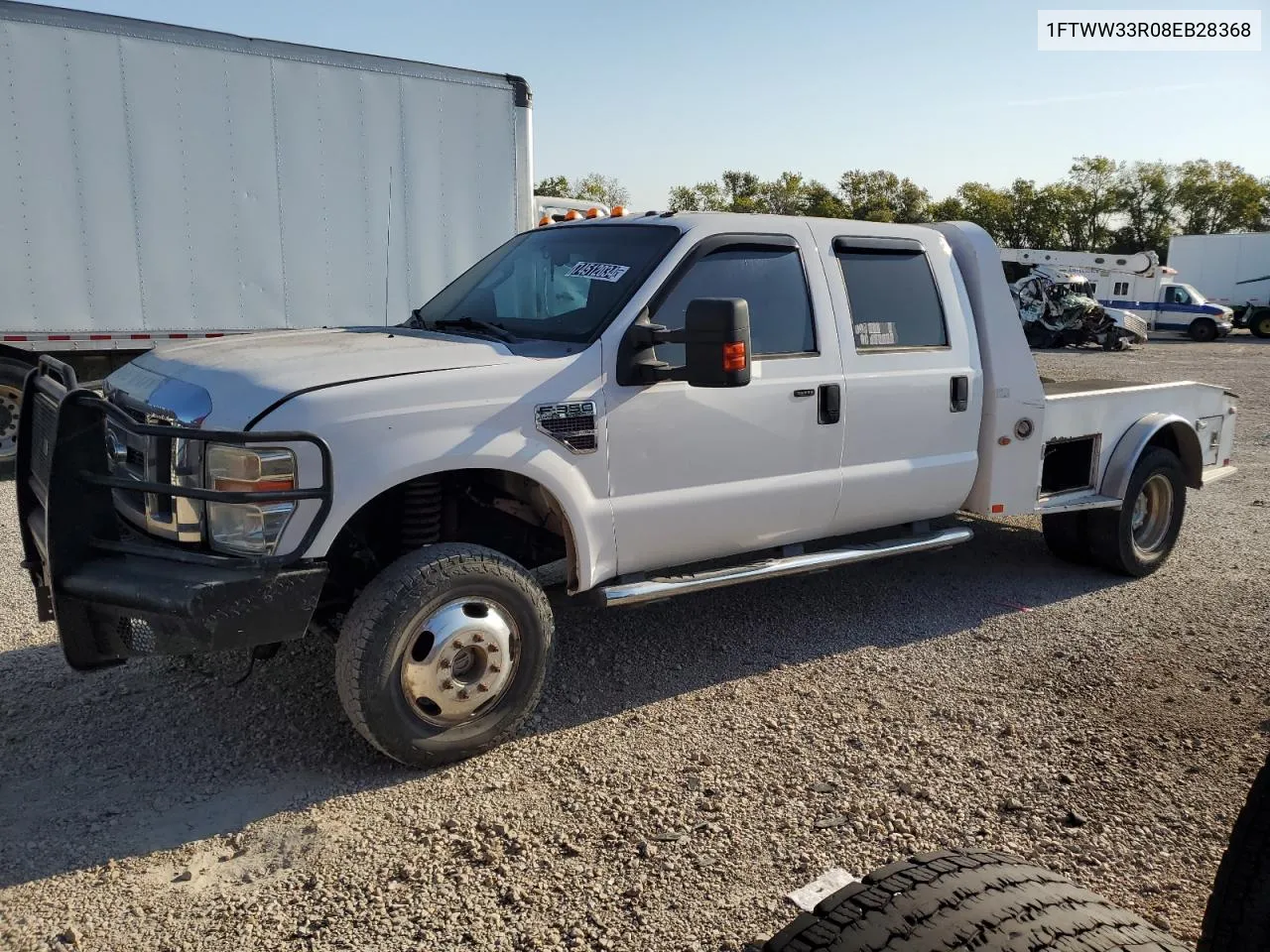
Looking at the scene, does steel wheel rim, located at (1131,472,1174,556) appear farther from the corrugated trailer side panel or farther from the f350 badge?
the corrugated trailer side panel

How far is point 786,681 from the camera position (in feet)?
14.5

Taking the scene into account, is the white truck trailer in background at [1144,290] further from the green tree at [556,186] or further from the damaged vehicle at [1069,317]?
the green tree at [556,186]

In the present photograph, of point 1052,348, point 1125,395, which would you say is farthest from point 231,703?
point 1052,348

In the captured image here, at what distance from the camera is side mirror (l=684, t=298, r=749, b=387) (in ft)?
11.9

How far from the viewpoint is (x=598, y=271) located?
14.2 ft

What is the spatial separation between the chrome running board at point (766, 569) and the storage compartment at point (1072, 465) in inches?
38.3

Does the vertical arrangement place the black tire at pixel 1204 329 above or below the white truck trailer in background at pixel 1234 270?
below

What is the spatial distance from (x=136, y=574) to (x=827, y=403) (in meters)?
2.84

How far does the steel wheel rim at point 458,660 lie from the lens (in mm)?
3508

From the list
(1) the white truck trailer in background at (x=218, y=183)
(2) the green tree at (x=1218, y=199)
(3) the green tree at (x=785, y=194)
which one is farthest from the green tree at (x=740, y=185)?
(1) the white truck trailer in background at (x=218, y=183)

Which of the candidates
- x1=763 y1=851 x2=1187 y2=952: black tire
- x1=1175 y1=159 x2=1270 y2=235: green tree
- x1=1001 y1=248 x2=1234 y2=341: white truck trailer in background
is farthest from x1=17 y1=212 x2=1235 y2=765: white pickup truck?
x1=1175 y1=159 x2=1270 y2=235: green tree

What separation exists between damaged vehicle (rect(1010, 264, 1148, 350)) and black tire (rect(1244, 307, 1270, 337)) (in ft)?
32.6

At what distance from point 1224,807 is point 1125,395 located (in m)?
3.03

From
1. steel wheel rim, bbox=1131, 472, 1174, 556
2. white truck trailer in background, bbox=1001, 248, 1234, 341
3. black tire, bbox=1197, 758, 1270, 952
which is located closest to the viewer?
black tire, bbox=1197, 758, 1270, 952
